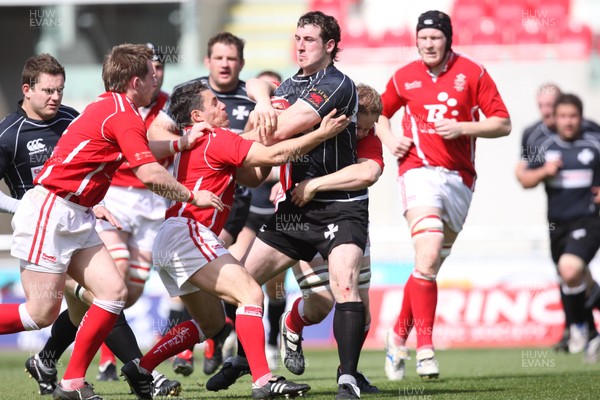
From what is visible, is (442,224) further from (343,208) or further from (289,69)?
(289,69)

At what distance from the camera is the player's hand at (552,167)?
10.9m

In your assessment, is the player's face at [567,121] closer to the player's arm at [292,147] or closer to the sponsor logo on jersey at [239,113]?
the sponsor logo on jersey at [239,113]

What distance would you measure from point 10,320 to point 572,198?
6.84 metres

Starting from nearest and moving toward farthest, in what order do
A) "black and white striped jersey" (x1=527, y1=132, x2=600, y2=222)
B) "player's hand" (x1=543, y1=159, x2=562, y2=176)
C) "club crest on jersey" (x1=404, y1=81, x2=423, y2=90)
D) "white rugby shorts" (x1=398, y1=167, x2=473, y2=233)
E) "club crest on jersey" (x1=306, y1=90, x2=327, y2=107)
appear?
"club crest on jersey" (x1=306, y1=90, x2=327, y2=107), "white rugby shorts" (x1=398, y1=167, x2=473, y2=233), "club crest on jersey" (x1=404, y1=81, x2=423, y2=90), "player's hand" (x1=543, y1=159, x2=562, y2=176), "black and white striped jersey" (x1=527, y1=132, x2=600, y2=222)

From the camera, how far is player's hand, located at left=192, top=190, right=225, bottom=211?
5891mm

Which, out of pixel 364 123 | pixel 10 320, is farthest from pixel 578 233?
pixel 10 320

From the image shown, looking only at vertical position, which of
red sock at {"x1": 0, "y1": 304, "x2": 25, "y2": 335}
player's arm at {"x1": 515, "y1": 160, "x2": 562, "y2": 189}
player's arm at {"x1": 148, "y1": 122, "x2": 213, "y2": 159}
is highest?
player's arm at {"x1": 148, "y1": 122, "x2": 213, "y2": 159}

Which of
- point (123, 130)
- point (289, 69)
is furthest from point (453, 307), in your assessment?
point (123, 130)

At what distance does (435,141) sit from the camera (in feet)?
A: 26.2

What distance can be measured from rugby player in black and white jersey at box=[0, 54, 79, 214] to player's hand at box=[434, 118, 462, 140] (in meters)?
2.77

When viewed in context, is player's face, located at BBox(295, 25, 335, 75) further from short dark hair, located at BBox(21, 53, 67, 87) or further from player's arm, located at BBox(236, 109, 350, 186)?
short dark hair, located at BBox(21, 53, 67, 87)

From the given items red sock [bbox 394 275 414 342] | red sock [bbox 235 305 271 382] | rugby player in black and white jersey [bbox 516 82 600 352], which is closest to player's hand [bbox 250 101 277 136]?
red sock [bbox 235 305 271 382]

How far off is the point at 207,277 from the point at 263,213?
3828 millimetres

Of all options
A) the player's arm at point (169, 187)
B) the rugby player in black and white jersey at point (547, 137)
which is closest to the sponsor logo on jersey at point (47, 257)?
the player's arm at point (169, 187)
